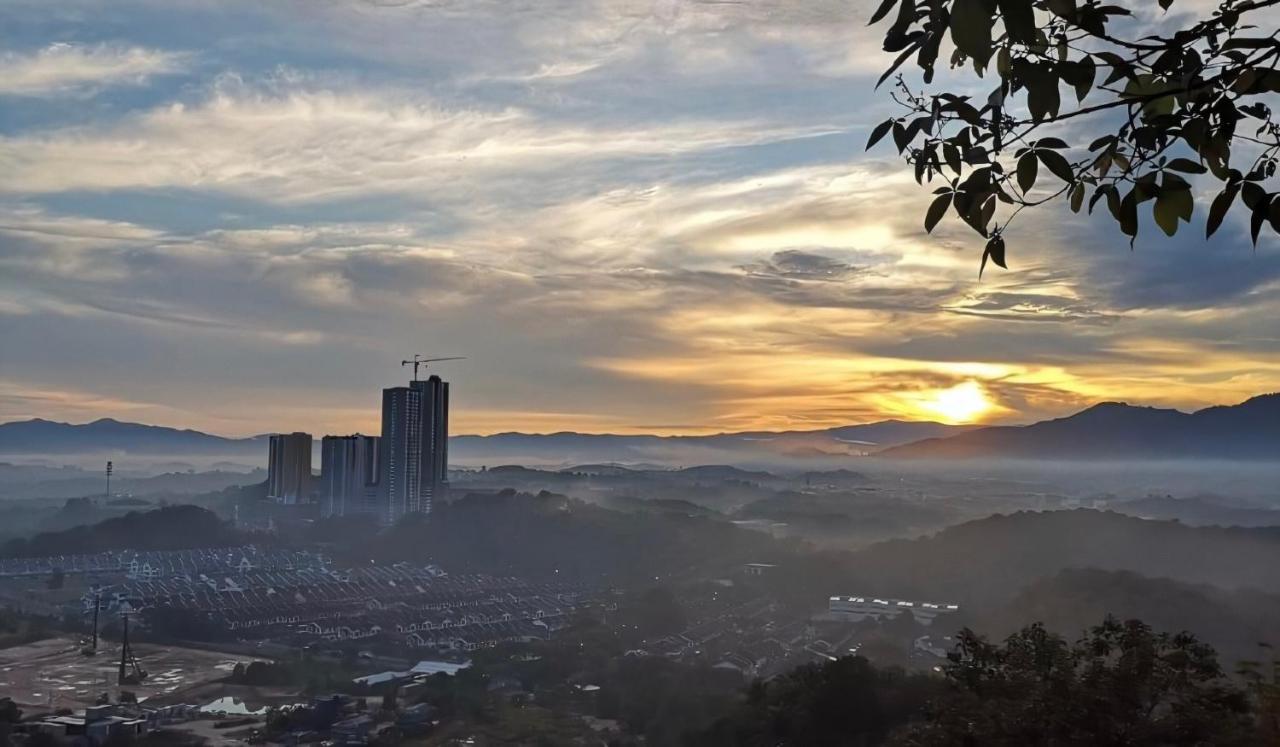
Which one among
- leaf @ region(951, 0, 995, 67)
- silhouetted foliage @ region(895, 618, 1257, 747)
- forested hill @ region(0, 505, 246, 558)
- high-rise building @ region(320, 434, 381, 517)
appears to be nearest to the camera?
leaf @ region(951, 0, 995, 67)

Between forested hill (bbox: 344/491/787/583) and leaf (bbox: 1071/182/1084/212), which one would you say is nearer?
leaf (bbox: 1071/182/1084/212)

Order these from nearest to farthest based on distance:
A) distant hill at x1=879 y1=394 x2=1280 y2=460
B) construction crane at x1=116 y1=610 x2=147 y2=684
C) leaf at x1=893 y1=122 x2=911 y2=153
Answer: leaf at x1=893 y1=122 x2=911 y2=153 → construction crane at x1=116 y1=610 x2=147 y2=684 → distant hill at x1=879 y1=394 x2=1280 y2=460

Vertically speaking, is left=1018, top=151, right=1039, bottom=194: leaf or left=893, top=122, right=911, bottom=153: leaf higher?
left=893, top=122, right=911, bottom=153: leaf

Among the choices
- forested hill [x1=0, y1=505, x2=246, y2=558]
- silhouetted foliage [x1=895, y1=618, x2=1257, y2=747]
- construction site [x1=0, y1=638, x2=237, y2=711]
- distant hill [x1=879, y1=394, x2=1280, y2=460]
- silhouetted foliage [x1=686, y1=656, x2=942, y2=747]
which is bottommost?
construction site [x1=0, y1=638, x2=237, y2=711]

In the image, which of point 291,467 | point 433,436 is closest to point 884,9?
point 433,436

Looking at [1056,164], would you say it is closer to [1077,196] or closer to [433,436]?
[1077,196]

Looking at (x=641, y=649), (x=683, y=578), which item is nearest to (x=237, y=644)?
(x=641, y=649)

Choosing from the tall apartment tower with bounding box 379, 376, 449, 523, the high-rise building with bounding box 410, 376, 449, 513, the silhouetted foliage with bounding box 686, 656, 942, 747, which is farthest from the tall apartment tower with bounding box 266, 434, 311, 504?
the silhouetted foliage with bounding box 686, 656, 942, 747

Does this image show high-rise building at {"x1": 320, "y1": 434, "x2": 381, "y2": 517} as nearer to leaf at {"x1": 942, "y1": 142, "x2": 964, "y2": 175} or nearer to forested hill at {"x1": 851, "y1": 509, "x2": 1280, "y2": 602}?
forested hill at {"x1": 851, "y1": 509, "x2": 1280, "y2": 602}

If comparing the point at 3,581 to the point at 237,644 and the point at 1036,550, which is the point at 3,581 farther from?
the point at 1036,550
